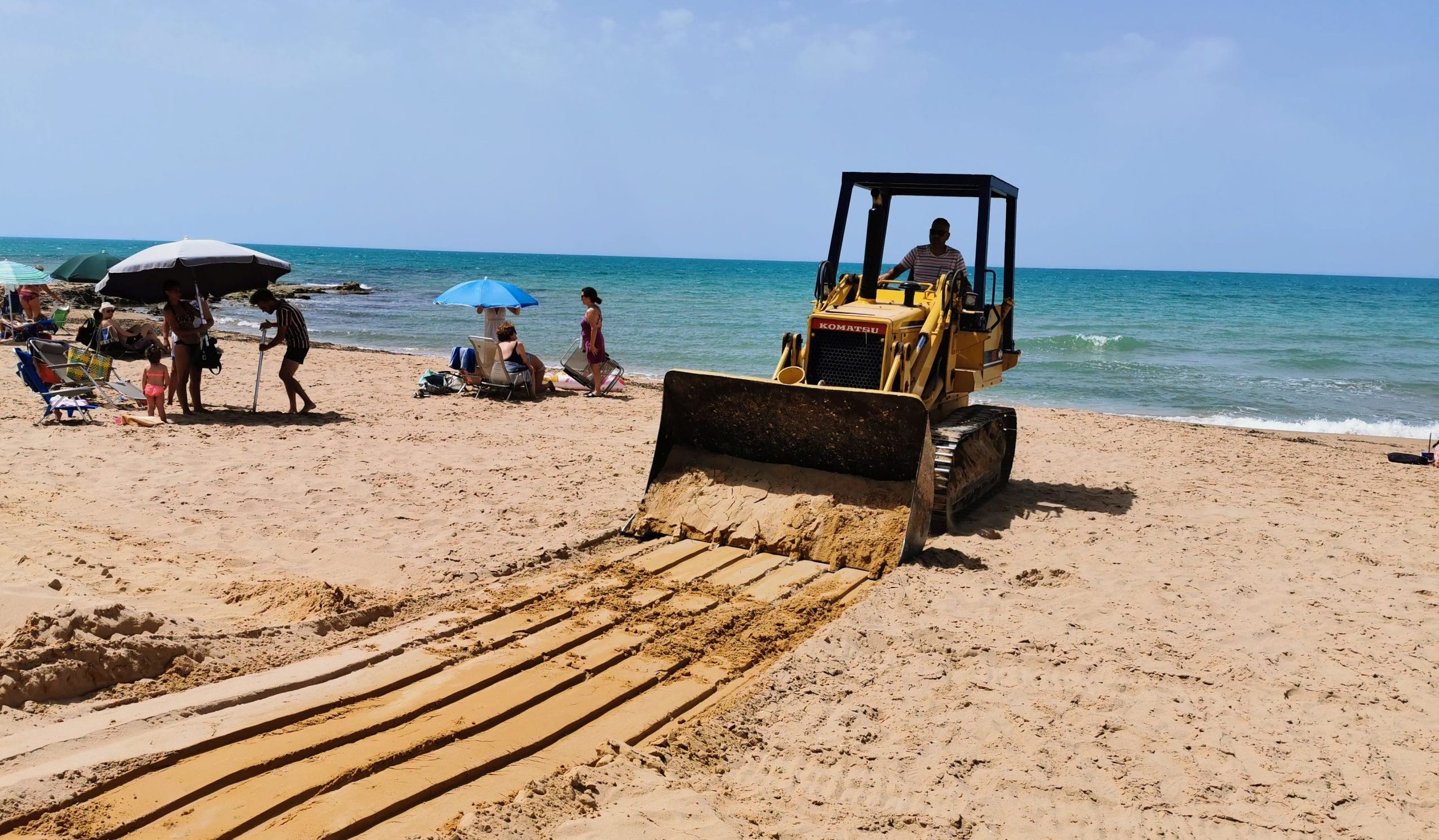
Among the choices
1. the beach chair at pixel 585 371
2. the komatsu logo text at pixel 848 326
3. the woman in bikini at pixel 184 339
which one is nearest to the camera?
the komatsu logo text at pixel 848 326

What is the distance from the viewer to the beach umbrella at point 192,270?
1117 cm

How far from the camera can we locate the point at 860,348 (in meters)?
7.70

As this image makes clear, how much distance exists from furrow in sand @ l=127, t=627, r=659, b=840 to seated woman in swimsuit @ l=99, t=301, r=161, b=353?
13622mm

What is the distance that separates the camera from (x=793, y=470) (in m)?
7.25

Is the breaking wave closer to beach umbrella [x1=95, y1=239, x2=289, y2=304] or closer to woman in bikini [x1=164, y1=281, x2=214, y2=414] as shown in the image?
beach umbrella [x1=95, y1=239, x2=289, y2=304]

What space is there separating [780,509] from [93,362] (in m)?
9.24

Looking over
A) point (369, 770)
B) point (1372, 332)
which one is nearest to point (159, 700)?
point (369, 770)

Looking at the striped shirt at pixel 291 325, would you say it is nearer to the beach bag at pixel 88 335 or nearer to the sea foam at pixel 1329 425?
the beach bag at pixel 88 335

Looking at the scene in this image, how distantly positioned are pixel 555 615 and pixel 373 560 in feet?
5.23

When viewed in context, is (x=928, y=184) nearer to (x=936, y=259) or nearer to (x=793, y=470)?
(x=936, y=259)

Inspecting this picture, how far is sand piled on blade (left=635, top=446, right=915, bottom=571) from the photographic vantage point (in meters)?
6.76

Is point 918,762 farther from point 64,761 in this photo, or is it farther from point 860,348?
point 860,348

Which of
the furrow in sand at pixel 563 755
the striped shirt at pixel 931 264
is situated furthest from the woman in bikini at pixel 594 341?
the furrow in sand at pixel 563 755

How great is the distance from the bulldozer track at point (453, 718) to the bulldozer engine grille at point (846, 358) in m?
1.96
